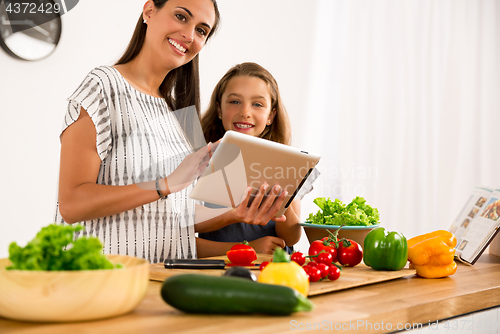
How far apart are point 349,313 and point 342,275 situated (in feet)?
1.12

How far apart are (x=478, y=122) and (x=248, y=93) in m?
2.46

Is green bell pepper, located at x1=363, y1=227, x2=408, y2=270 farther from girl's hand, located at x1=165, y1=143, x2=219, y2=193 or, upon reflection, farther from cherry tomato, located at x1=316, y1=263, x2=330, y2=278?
girl's hand, located at x1=165, y1=143, x2=219, y2=193

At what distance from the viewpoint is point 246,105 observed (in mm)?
2119

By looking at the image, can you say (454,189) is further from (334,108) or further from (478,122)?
(334,108)

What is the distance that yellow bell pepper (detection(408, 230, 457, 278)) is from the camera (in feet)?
4.25

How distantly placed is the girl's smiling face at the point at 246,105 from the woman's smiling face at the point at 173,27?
537 millimetres

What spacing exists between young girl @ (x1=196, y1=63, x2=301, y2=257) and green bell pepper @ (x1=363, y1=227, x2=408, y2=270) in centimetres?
58

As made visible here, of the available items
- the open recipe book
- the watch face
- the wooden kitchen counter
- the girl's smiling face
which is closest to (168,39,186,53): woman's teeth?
the girl's smiling face

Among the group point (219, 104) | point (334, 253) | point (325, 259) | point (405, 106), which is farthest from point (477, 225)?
point (405, 106)

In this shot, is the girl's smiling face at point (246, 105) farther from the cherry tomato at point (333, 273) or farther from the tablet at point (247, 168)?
the cherry tomato at point (333, 273)

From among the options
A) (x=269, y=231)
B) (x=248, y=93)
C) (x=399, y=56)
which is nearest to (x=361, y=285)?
(x=269, y=231)

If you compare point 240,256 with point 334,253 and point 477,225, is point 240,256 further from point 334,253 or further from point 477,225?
point 477,225

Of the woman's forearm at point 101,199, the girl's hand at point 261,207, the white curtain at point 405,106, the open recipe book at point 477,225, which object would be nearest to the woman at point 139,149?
the woman's forearm at point 101,199

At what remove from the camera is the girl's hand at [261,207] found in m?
1.57
